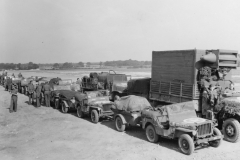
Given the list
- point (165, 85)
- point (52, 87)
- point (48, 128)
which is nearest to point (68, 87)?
point (52, 87)

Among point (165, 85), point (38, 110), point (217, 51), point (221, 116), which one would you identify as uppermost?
point (217, 51)

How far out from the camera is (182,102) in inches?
376

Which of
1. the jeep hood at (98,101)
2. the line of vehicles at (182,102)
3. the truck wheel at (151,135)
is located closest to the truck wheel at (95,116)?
the line of vehicles at (182,102)

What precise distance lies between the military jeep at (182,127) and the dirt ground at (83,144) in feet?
1.16

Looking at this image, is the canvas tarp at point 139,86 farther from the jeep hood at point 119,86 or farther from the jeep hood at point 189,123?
the jeep hood at point 189,123

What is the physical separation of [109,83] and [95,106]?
5784 millimetres

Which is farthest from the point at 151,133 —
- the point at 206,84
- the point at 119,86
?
the point at 119,86

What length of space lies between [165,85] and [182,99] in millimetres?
1359

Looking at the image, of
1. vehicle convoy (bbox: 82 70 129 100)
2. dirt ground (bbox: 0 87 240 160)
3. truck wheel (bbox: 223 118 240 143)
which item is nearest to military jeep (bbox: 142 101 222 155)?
dirt ground (bbox: 0 87 240 160)

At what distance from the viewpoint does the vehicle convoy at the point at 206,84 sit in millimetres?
9117

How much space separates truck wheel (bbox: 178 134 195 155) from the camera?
7.23 m

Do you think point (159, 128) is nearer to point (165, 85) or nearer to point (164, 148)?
point (164, 148)

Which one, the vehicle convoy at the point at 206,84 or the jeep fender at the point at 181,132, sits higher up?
the vehicle convoy at the point at 206,84

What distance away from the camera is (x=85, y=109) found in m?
12.3
